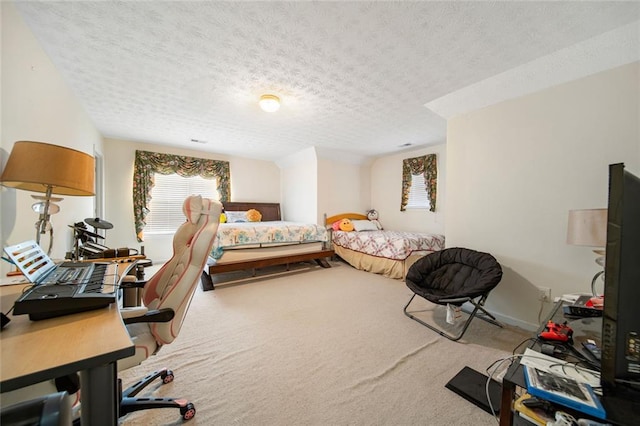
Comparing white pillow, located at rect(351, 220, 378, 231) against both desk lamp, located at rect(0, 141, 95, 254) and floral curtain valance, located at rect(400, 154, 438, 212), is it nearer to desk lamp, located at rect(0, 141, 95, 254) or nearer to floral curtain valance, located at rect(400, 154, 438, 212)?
floral curtain valance, located at rect(400, 154, 438, 212)

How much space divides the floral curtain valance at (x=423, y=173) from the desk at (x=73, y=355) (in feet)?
16.0

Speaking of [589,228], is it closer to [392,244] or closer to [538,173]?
[538,173]

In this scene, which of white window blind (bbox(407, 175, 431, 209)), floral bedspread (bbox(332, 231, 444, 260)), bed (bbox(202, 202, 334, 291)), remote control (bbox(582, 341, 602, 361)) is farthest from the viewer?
white window blind (bbox(407, 175, 431, 209))

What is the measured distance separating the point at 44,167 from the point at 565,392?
2331mm

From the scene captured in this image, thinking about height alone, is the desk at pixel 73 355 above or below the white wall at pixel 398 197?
below

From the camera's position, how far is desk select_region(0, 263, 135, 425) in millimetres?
521

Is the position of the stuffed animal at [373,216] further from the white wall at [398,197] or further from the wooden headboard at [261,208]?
the wooden headboard at [261,208]

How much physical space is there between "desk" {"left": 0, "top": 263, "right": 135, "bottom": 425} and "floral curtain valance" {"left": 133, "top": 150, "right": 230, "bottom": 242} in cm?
440

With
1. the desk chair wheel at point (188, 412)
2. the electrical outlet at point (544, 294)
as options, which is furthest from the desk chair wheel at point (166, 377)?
the electrical outlet at point (544, 294)

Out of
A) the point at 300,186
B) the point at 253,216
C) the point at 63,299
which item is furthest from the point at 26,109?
the point at 300,186

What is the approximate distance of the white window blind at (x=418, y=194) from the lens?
484 centimetres

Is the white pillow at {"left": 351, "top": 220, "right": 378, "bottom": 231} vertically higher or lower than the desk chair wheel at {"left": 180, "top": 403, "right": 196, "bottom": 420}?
higher

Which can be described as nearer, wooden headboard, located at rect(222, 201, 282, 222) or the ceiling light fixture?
the ceiling light fixture

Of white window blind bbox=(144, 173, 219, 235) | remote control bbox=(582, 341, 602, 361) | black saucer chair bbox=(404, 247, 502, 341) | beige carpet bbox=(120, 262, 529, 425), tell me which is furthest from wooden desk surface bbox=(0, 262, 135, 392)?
white window blind bbox=(144, 173, 219, 235)
